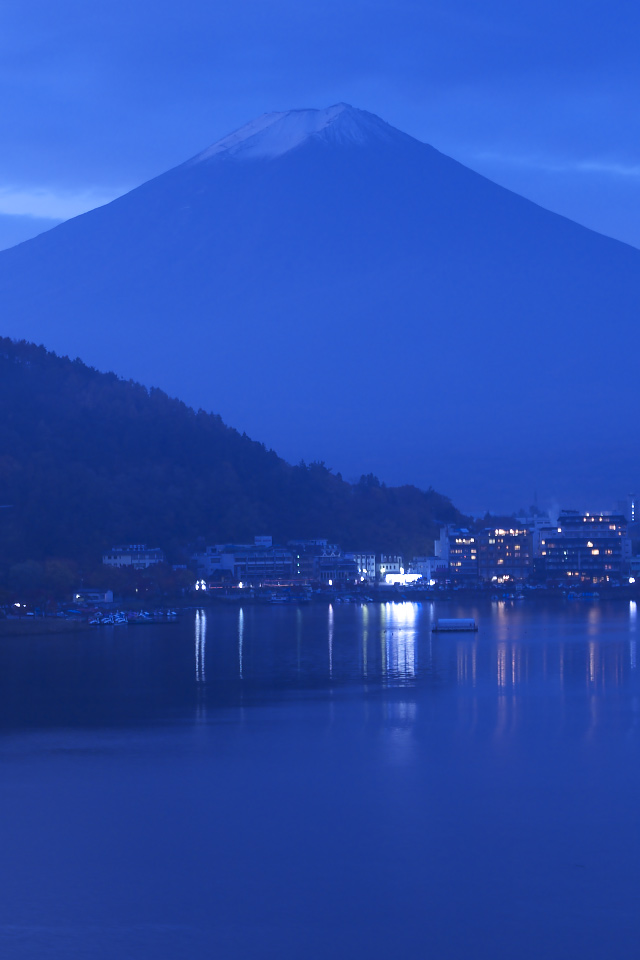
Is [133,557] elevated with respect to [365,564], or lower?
elevated

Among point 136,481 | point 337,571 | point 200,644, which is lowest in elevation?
point 200,644

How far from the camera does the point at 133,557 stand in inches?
1188

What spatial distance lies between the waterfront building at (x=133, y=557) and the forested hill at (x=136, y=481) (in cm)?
33

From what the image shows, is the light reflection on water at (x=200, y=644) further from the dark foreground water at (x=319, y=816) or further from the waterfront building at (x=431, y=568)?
the waterfront building at (x=431, y=568)

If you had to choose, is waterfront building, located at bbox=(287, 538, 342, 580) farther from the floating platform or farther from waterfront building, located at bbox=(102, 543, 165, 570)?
the floating platform

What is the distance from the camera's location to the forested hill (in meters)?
29.6

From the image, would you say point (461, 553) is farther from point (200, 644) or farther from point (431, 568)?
point (200, 644)

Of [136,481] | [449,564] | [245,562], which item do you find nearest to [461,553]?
[449,564]

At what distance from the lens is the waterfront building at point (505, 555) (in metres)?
39.8

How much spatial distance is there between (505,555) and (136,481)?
42.1 ft

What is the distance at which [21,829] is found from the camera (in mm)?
5348

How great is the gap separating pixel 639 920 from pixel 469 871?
30.0 inches

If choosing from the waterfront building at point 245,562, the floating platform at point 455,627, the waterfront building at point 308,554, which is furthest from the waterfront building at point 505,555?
the floating platform at point 455,627

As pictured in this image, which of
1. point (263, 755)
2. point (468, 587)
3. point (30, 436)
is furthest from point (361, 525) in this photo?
point (263, 755)
